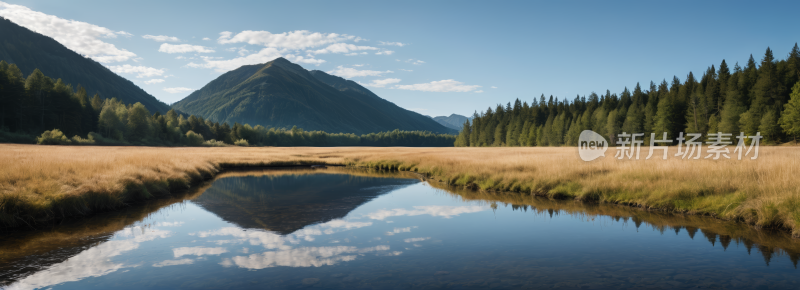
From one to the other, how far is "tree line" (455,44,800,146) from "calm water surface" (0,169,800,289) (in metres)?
72.2

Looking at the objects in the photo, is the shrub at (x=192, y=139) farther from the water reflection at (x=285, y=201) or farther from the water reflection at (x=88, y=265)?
the water reflection at (x=88, y=265)

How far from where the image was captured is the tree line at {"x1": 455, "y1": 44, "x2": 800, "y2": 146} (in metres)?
67.0

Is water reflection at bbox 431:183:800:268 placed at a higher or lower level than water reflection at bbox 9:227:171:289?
higher

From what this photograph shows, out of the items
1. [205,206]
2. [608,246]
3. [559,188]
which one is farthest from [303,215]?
[559,188]

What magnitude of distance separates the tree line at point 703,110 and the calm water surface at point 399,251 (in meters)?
72.2

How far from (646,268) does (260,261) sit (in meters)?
9.54

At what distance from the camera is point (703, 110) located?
7800 centimetres

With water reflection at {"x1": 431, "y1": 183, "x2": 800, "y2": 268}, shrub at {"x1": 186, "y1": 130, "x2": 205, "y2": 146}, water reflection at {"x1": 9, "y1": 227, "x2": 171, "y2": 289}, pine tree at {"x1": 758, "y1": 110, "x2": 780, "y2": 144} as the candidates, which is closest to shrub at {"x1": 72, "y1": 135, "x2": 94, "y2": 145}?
shrub at {"x1": 186, "y1": 130, "x2": 205, "y2": 146}

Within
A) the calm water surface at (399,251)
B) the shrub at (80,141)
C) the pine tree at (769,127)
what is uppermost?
the pine tree at (769,127)

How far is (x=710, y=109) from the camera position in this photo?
79562mm

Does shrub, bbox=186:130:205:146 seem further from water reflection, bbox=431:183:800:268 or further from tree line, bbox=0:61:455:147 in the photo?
water reflection, bbox=431:183:800:268

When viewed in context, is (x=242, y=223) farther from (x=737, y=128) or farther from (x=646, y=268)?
(x=737, y=128)

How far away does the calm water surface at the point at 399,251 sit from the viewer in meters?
8.34

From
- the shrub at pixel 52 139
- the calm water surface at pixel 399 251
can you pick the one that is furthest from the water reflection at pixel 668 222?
the shrub at pixel 52 139
